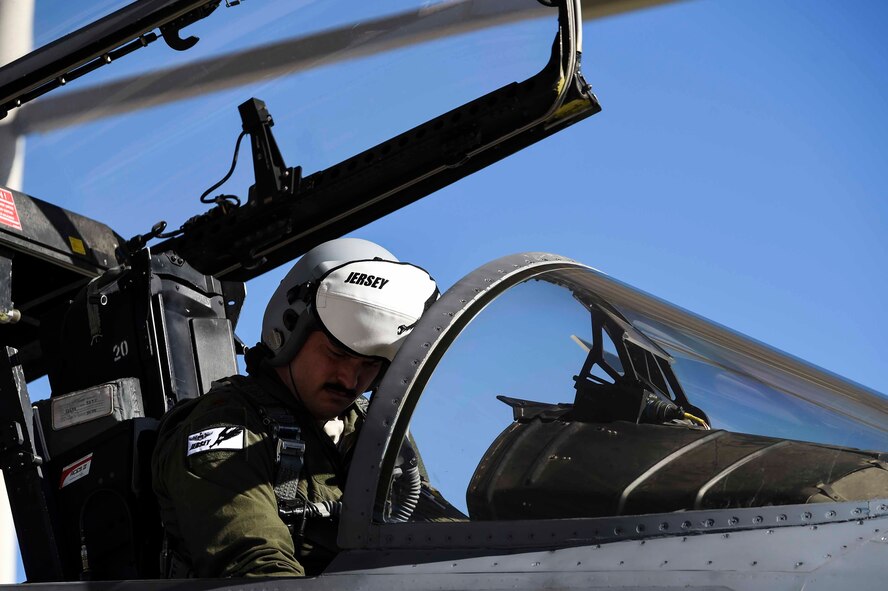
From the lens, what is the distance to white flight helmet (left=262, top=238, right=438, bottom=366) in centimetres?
298

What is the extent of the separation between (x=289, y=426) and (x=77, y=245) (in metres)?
1.72

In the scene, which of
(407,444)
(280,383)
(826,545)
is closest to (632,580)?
(826,545)

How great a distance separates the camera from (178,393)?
144 inches

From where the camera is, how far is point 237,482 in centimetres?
271

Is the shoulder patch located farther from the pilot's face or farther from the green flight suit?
the pilot's face

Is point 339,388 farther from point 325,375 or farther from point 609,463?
point 609,463

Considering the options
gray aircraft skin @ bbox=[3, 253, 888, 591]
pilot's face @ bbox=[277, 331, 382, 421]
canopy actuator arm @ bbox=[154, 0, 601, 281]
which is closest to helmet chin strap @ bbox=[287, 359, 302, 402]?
pilot's face @ bbox=[277, 331, 382, 421]

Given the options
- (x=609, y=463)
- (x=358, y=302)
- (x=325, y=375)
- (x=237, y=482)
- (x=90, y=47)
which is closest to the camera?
(x=609, y=463)

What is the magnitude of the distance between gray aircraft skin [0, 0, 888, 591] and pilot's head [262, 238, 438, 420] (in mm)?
293

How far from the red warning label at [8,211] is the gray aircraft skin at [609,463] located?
1.66 meters

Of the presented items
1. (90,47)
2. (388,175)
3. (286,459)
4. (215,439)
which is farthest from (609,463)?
(90,47)

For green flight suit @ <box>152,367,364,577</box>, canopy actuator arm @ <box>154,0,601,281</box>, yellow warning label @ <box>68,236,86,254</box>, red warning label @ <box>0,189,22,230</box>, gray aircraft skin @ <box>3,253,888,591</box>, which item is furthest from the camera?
yellow warning label @ <box>68,236,86,254</box>

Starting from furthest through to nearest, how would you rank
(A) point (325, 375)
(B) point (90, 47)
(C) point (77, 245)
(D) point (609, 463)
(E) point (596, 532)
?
(C) point (77, 245), (B) point (90, 47), (A) point (325, 375), (D) point (609, 463), (E) point (596, 532)

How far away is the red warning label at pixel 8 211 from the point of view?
13.0 feet
